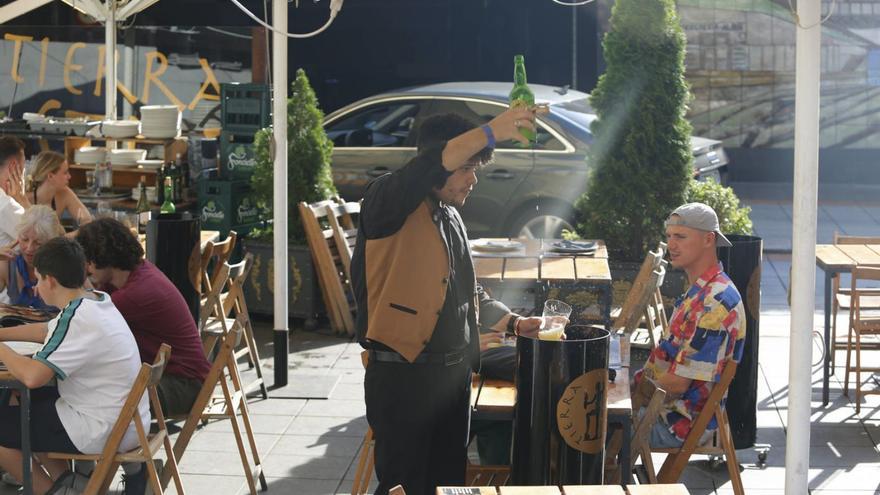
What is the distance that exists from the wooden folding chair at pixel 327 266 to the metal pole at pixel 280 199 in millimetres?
1367

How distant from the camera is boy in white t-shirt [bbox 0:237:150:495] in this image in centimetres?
453

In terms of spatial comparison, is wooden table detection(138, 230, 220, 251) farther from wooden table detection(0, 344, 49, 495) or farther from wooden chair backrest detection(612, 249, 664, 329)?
wooden table detection(0, 344, 49, 495)

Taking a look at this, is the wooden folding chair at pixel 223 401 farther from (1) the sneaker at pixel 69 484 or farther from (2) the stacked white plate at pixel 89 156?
(2) the stacked white plate at pixel 89 156

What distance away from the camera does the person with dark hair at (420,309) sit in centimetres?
404

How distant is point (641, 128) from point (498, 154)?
2195 mm

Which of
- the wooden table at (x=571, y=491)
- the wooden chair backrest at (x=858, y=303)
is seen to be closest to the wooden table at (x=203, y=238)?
the wooden chair backrest at (x=858, y=303)

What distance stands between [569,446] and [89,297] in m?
1.89

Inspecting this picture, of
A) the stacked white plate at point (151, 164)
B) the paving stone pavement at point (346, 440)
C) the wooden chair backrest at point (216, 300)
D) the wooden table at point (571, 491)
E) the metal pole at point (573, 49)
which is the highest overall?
the metal pole at point (573, 49)

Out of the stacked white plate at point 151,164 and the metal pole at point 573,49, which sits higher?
the metal pole at point 573,49

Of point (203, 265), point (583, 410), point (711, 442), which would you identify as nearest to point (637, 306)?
point (711, 442)

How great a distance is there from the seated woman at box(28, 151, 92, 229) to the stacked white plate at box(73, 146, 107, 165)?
2266mm

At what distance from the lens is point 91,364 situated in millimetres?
4594

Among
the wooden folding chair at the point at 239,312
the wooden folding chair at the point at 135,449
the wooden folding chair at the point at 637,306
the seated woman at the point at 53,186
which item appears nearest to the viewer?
the wooden folding chair at the point at 135,449

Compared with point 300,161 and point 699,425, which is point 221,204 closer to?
point 300,161
